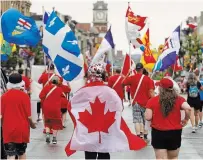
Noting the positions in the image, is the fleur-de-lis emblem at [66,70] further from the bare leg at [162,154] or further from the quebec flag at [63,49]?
the bare leg at [162,154]

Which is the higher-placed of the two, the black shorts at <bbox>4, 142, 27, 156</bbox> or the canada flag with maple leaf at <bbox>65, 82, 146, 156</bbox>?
the canada flag with maple leaf at <bbox>65, 82, 146, 156</bbox>

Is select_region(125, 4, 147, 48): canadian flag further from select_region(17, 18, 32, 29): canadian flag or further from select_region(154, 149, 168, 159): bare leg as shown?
select_region(154, 149, 168, 159): bare leg

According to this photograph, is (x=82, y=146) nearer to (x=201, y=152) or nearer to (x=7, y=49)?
(x=201, y=152)

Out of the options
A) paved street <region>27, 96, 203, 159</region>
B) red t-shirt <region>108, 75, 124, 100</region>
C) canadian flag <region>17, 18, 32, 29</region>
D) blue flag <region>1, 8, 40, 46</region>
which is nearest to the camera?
paved street <region>27, 96, 203, 159</region>

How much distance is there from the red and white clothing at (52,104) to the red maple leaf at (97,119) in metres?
5.06

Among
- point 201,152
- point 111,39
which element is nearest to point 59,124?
point 201,152

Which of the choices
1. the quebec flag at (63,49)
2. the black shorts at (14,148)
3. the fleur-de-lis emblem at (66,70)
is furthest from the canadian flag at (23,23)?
the black shorts at (14,148)

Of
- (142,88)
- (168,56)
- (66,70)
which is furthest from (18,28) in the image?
(168,56)

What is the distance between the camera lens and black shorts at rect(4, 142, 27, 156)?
890 cm

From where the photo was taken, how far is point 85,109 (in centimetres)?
828

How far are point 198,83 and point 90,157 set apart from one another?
8661 millimetres

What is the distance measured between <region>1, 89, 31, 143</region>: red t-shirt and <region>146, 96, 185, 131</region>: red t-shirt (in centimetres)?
179

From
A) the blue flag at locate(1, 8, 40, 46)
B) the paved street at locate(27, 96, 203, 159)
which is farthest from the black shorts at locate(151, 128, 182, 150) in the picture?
the blue flag at locate(1, 8, 40, 46)

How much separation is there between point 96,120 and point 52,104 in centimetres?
516
